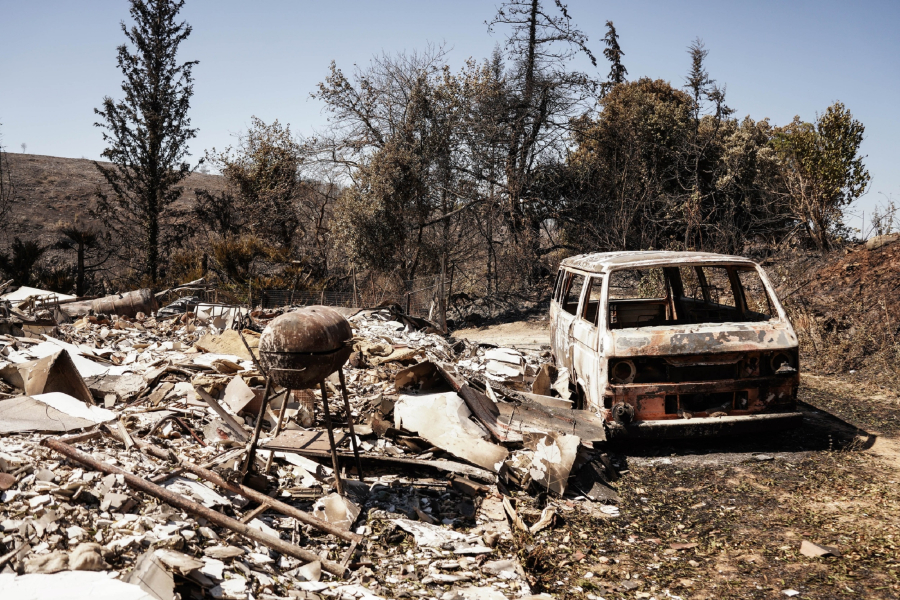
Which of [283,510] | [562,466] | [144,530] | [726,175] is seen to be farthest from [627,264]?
[726,175]

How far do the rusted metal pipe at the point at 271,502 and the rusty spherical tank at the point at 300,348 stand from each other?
80 centimetres

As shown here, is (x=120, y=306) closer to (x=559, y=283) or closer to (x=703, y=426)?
(x=559, y=283)

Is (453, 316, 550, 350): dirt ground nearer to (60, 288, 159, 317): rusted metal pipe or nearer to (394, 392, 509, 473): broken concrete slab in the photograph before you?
(60, 288, 159, 317): rusted metal pipe

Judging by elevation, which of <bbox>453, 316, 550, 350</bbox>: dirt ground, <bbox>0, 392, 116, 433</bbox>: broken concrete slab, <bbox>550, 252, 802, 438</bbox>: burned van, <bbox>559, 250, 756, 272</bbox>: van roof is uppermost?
<bbox>559, 250, 756, 272</bbox>: van roof

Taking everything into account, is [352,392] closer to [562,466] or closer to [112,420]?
[112,420]

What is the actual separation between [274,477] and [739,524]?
366cm

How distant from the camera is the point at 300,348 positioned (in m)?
4.15

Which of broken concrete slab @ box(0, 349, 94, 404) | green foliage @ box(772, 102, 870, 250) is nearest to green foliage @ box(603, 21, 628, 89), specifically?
green foliage @ box(772, 102, 870, 250)

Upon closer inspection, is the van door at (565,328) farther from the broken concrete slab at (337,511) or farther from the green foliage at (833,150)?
the green foliage at (833,150)

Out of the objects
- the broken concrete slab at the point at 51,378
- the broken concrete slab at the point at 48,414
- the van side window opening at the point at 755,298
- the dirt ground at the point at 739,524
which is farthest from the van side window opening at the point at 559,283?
the broken concrete slab at the point at 51,378

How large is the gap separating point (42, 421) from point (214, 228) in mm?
19247

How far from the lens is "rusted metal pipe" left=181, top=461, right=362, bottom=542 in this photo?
3.93 meters

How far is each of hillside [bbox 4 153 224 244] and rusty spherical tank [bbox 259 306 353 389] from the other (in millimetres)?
31862

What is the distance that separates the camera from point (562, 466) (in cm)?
496
